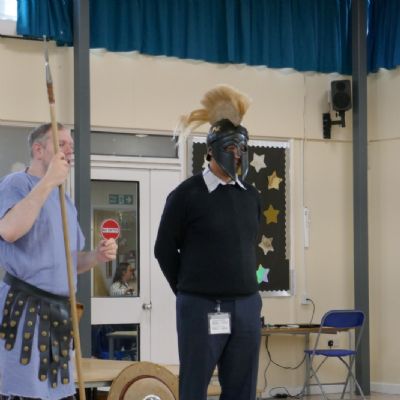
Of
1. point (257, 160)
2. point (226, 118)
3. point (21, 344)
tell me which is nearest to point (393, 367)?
point (257, 160)

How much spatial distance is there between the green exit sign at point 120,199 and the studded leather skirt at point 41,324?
524 centimetres

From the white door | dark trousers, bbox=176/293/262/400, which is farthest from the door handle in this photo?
dark trousers, bbox=176/293/262/400

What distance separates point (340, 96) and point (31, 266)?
6.51m

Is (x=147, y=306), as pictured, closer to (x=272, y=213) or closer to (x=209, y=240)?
(x=272, y=213)

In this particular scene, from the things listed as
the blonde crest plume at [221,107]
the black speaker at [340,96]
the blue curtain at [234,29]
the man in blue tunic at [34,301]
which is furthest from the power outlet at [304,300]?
the man in blue tunic at [34,301]

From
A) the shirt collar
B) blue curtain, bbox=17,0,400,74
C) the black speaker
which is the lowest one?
the shirt collar

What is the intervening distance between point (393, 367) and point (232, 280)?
20.0ft

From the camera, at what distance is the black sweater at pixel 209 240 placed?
148 inches

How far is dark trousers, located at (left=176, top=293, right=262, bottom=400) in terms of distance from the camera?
3752 mm

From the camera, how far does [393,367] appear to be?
370 inches

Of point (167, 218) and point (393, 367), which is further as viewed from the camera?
point (393, 367)

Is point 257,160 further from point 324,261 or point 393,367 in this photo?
point 393,367

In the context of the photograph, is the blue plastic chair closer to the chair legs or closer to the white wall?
the chair legs

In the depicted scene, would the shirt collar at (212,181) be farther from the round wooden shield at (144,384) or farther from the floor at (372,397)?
the floor at (372,397)
